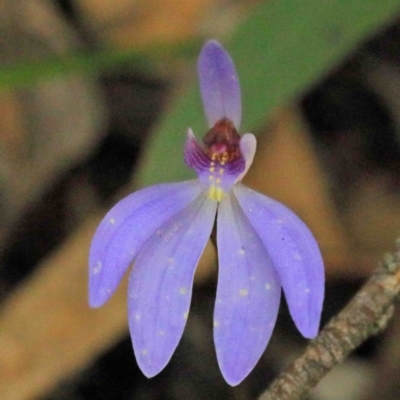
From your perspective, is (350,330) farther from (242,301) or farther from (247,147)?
(247,147)

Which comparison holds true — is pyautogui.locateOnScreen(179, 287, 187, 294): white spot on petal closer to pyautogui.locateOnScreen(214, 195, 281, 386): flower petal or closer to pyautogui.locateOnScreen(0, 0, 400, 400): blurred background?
pyautogui.locateOnScreen(214, 195, 281, 386): flower petal

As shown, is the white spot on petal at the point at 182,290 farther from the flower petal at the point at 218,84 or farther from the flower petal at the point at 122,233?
the flower petal at the point at 218,84

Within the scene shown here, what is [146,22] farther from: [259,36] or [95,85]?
[259,36]

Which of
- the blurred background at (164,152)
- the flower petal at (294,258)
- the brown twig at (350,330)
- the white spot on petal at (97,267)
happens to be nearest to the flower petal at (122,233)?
the white spot on petal at (97,267)

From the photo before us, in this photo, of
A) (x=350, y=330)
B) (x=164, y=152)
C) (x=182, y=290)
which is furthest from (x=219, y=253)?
(x=164, y=152)

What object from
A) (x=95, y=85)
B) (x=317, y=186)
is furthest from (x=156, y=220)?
(x=95, y=85)

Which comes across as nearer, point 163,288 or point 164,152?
point 163,288
